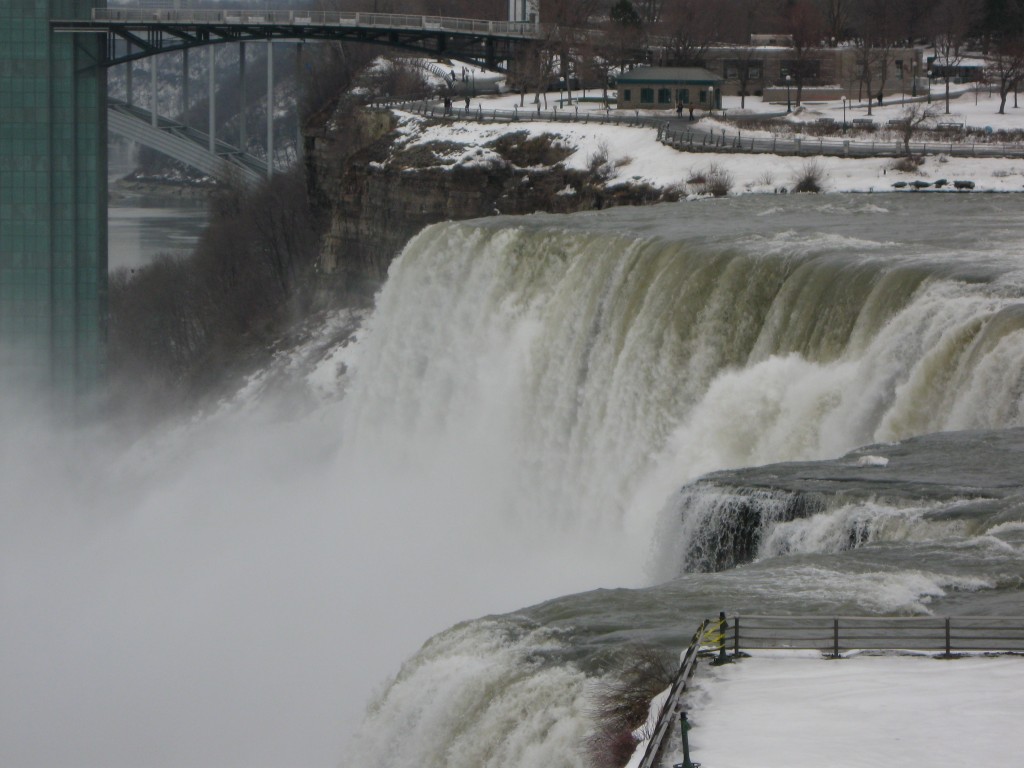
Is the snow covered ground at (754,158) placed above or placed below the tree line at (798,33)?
below

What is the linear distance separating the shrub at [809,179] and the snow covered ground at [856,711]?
27.5 meters

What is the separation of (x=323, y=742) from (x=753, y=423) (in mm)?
5880

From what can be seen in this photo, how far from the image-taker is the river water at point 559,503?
498 inches

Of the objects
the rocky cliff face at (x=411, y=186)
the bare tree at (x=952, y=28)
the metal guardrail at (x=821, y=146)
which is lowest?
the rocky cliff face at (x=411, y=186)

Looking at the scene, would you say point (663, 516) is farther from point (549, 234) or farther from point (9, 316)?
point (9, 316)

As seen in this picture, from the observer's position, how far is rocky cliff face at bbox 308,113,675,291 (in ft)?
149

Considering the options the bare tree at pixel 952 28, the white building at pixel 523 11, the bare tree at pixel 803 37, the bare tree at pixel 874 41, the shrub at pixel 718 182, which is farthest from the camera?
the white building at pixel 523 11

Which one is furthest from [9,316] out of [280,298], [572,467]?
[572,467]

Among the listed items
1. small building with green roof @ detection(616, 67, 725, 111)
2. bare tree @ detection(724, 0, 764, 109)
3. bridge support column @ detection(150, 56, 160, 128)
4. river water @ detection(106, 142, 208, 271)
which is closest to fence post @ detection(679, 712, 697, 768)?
bridge support column @ detection(150, 56, 160, 128)

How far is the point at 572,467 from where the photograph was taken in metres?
24.1

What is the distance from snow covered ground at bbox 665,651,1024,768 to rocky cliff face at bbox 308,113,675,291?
1257 inches

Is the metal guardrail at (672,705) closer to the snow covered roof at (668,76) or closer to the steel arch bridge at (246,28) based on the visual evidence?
the steel arch bridge at (246,28)

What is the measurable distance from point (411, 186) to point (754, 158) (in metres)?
11.5

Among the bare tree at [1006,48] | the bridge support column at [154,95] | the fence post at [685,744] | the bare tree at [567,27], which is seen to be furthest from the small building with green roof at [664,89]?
the fence post at [685,744]
